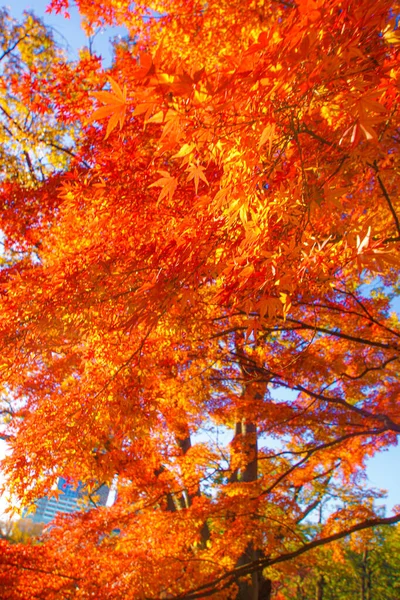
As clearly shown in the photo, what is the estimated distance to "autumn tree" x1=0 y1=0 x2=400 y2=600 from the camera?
1489 mm

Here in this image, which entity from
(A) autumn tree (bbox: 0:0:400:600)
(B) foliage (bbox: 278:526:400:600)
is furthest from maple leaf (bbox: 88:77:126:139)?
(B) foliage (bbox: 278:526:400:600)

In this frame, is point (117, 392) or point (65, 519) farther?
point (65, 519)

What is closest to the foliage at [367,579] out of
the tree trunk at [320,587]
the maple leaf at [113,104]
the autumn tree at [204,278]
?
the tree trunk at [320,587]

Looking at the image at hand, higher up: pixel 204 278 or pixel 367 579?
pixel 204 278

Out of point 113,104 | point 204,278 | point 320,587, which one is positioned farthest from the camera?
point 320,587

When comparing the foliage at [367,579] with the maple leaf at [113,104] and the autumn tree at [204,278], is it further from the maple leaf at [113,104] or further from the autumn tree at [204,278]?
the maple leaf at [113,104]

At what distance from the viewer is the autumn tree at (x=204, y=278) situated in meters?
1.49

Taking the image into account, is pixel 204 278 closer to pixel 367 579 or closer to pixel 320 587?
pixel 320 587

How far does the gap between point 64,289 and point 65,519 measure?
6650 mm

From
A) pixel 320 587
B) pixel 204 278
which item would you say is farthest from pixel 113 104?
pixel 320 587

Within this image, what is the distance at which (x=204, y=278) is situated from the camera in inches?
120

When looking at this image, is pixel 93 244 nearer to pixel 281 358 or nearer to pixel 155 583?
pixel 281 358

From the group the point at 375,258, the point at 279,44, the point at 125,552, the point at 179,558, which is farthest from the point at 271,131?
the point at 125,552

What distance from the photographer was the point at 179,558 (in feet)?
20.8
